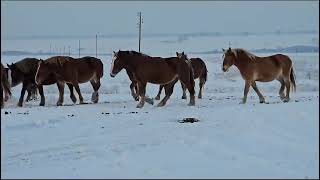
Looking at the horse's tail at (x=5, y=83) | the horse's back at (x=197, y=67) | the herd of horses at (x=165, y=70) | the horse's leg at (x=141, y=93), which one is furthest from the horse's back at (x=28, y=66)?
the horse's back at (x=197, y=67)

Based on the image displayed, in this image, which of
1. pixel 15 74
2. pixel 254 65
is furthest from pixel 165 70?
pixel 15 74

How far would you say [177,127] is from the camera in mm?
10680

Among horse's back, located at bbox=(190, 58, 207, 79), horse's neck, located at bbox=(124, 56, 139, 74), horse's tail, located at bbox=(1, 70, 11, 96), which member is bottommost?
horse's tail, located at bbox=(1, 70, 11, 96)

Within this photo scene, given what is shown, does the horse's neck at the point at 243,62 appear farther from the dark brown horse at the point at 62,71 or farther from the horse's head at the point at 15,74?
the horse's head at the point at 15,74

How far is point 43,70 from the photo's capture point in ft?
58.9

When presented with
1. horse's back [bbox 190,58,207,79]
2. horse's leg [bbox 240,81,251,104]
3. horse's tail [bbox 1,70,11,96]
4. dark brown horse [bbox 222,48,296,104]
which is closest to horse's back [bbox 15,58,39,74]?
horse's tail [bbox 1,70,11,96]

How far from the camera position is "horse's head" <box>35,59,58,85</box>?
1792 cm

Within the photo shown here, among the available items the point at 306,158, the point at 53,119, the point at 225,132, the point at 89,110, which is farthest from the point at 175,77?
the point at 306,158

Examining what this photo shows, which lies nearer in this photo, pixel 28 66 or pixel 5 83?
pixel 5 83

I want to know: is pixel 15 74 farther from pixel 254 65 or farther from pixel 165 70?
pixel 254 65

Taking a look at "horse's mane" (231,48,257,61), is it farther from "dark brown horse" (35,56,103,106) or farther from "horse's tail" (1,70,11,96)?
"horse's tail" (1,70,11,96)

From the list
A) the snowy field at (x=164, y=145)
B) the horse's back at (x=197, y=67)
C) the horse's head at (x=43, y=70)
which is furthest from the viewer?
the horse's back at (x=197, y=67)

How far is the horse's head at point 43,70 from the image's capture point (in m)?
17.9

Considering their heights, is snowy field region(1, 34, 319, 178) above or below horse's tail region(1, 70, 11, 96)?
below
